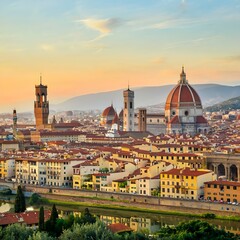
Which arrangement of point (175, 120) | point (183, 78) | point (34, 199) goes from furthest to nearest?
point (183, 78)
point (175, 120)
point (34, 199)

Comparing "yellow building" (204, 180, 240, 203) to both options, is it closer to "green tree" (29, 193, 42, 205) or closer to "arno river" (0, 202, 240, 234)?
"arno river" (0, 202, 240, 234)

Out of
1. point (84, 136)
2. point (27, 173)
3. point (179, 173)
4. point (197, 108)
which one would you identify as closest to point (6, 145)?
point (84, 136)

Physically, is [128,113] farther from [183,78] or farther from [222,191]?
[222,191]

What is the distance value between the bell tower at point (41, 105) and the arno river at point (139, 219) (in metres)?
57.1

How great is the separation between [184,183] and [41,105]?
59058 millimetres

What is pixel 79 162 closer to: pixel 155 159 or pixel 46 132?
pixel 155 159

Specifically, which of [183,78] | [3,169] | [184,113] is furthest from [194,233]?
[183,78]

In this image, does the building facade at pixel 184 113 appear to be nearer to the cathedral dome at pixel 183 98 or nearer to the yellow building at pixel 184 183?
the cathedral dome at pixel 183 98

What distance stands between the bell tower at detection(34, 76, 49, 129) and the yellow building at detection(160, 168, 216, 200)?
188 feet

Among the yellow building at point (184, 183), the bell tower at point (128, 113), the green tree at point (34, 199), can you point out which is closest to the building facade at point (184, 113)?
the bell tower at point (128, 113)

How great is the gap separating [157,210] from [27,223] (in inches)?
395

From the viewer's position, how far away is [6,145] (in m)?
66.4

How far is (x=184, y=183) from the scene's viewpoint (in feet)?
121

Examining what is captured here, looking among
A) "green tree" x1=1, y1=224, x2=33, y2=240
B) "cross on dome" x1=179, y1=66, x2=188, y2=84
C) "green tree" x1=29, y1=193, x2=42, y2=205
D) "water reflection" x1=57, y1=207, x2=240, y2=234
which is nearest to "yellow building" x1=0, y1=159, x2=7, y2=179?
"green tree" x1=29, y1=193, x2=42, y2=205
